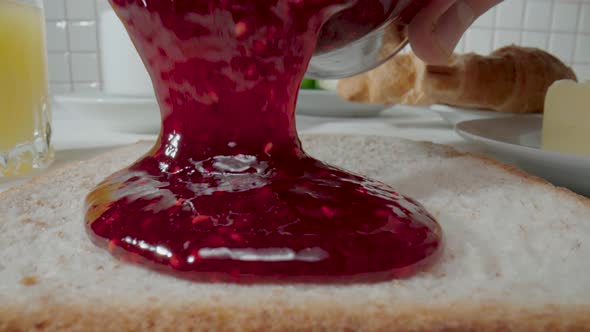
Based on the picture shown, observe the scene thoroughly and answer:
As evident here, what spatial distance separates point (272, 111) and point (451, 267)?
1.00 feet

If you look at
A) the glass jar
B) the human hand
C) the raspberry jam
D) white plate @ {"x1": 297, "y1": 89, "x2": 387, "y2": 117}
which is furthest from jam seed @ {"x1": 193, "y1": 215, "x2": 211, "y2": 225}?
white plate @ {"x1": 297, "y1": 89, "x2": 387, "y2": 117}

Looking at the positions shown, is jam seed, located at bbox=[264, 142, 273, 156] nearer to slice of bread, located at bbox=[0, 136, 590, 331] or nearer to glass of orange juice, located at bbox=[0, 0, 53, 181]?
slice of bread, located at bbox=[0, 136, 590, 331]

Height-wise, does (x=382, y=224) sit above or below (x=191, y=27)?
below

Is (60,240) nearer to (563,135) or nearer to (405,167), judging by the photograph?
(405,167)

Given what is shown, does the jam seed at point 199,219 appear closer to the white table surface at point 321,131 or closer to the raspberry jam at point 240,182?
the raspberry jam at point 240,182

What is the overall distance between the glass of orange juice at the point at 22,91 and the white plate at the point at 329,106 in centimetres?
112

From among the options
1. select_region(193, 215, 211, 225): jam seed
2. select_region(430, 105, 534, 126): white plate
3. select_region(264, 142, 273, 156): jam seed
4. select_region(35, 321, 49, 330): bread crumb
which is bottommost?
select_region(35, 321, 49, 330): bread crumb

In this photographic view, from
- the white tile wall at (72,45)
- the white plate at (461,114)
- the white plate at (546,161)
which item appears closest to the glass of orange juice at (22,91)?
the white plate at (546,161)

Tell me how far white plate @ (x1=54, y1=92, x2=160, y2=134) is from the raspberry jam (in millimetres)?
842

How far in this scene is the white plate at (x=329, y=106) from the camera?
206cm

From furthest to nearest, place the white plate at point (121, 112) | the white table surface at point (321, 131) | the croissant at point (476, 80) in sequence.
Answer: the croissant at point (476, 80), the white plate at point (121, 112), the white table surface at point (321, 131)

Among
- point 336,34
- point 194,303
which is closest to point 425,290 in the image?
point 194,303

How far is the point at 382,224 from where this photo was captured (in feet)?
1.80

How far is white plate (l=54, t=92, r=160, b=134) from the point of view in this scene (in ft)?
4.99
